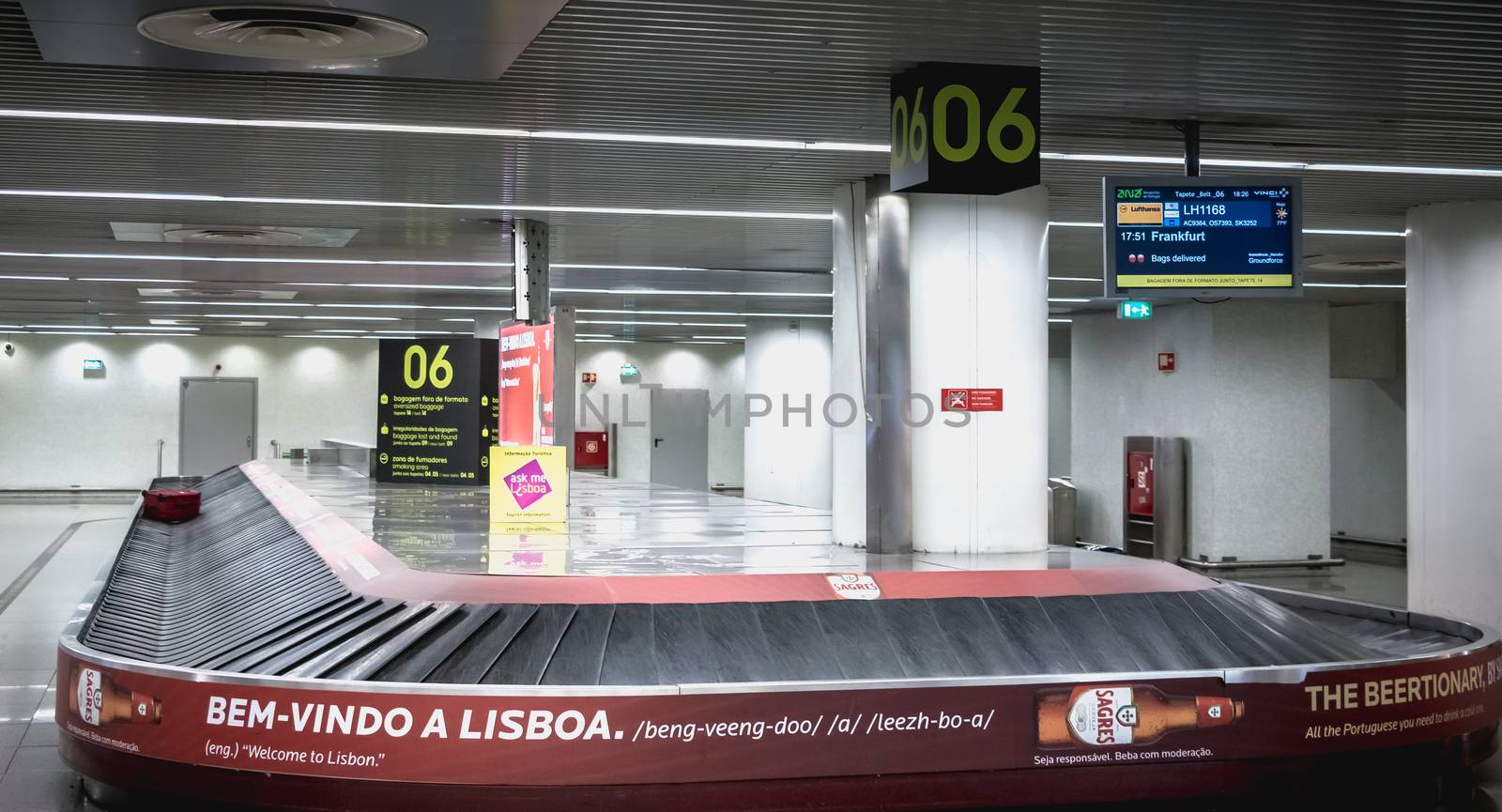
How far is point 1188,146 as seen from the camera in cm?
792

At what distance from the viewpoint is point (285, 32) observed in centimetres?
604

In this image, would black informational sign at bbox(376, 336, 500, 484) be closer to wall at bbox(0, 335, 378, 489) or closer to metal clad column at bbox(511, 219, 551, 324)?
metal clad column at bbox(511, 219, 551, 324)

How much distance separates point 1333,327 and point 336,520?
15565 millimetres

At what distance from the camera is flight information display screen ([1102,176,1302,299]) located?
784 centimetres

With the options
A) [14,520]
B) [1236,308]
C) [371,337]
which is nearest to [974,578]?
[1236,308]

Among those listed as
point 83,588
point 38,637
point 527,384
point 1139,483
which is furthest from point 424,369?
point 1139,483

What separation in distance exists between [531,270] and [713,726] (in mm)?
7472

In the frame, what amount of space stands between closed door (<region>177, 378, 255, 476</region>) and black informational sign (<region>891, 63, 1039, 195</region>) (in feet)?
84.1

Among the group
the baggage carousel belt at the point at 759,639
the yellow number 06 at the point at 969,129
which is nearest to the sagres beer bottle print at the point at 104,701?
the baggage carousel belt at the point at 759,639

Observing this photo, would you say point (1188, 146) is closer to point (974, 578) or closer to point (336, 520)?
point (974, 578)

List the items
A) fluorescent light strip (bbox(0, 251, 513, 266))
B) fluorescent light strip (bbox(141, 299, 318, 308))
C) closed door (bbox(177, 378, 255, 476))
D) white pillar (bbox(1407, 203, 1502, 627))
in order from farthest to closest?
closed door (bbox(177, 378, 255, 476))
fluorescent light strip (bbox(141, 299, 318, 308))
fluorescent light strip (bbox(0, 251, 513, 266))
white pillar (bbox(1407, 203, 1502, 627))

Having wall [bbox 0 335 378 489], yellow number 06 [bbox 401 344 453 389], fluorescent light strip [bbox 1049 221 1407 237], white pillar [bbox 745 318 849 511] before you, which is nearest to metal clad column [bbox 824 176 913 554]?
fluorescent light strip [bbox 1049 221 1407 237]

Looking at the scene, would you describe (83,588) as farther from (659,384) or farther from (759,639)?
(659,384)

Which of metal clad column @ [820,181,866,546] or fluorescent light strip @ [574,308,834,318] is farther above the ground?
fluorescent light strip @ [574,308,834,318]
